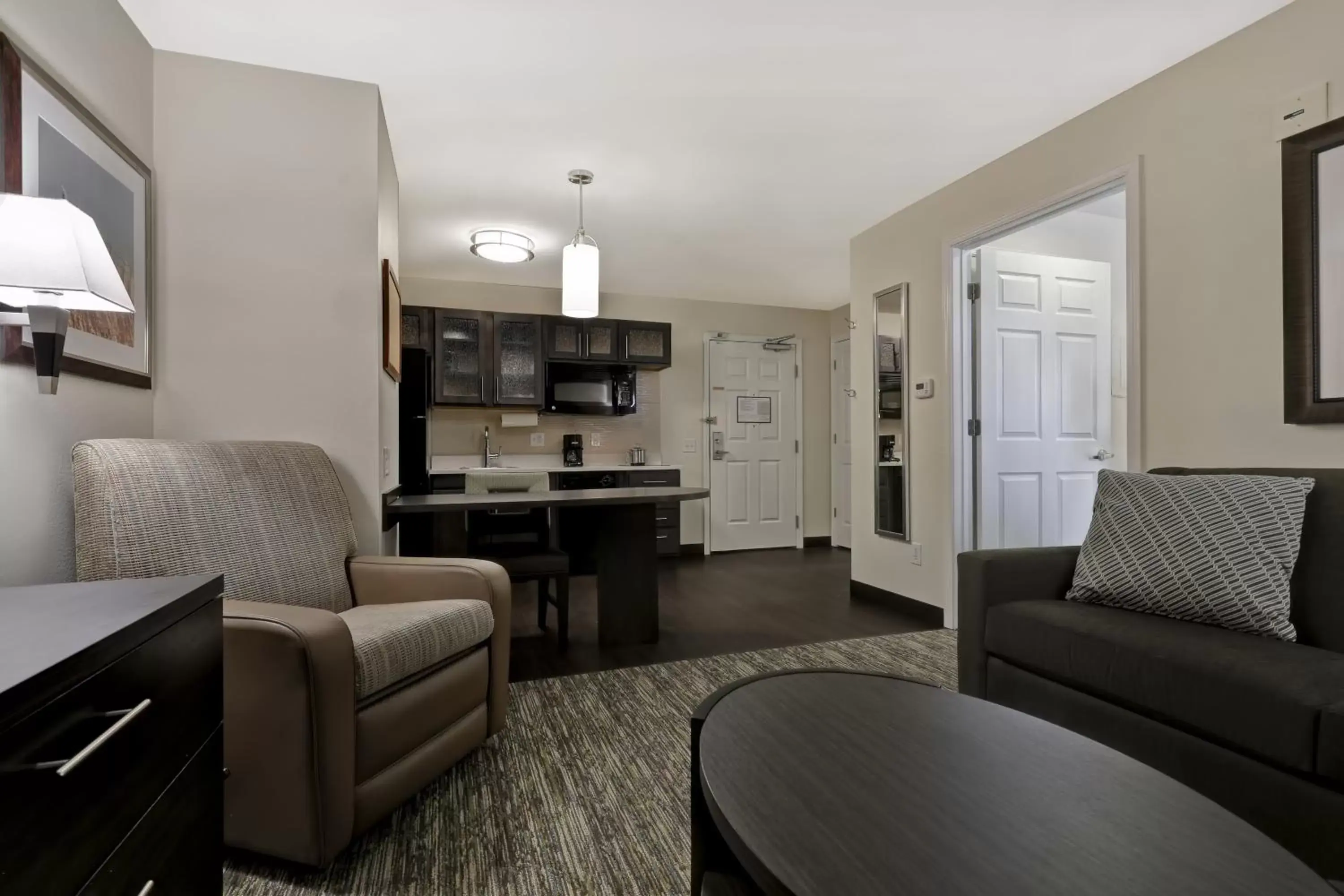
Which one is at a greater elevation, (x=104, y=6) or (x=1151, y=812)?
(x=104, y=6)

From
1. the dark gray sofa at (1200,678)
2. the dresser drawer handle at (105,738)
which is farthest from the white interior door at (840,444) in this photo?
the dresser drawer handle at (105,738)

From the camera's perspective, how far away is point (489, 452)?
17.8 ft

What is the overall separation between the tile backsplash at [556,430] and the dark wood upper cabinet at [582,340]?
47cm

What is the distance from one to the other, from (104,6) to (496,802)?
8.50 feet

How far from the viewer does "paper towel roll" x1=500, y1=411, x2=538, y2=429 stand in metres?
5.44

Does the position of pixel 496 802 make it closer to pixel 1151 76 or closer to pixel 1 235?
pixel 1 235

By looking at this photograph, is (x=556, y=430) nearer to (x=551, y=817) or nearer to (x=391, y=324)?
(x=391, y=324)

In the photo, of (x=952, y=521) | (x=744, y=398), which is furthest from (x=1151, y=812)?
(x=744, y=398)

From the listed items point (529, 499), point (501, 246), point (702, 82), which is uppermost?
point (702, 82)

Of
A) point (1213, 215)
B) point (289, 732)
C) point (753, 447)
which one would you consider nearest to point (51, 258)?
point (289, 732)

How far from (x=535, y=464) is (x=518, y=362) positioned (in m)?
0.92

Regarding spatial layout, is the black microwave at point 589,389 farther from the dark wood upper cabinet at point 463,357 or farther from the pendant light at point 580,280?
the pendant light at point 580,280

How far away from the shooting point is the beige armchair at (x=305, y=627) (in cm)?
134

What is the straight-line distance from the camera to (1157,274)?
2.44 m
